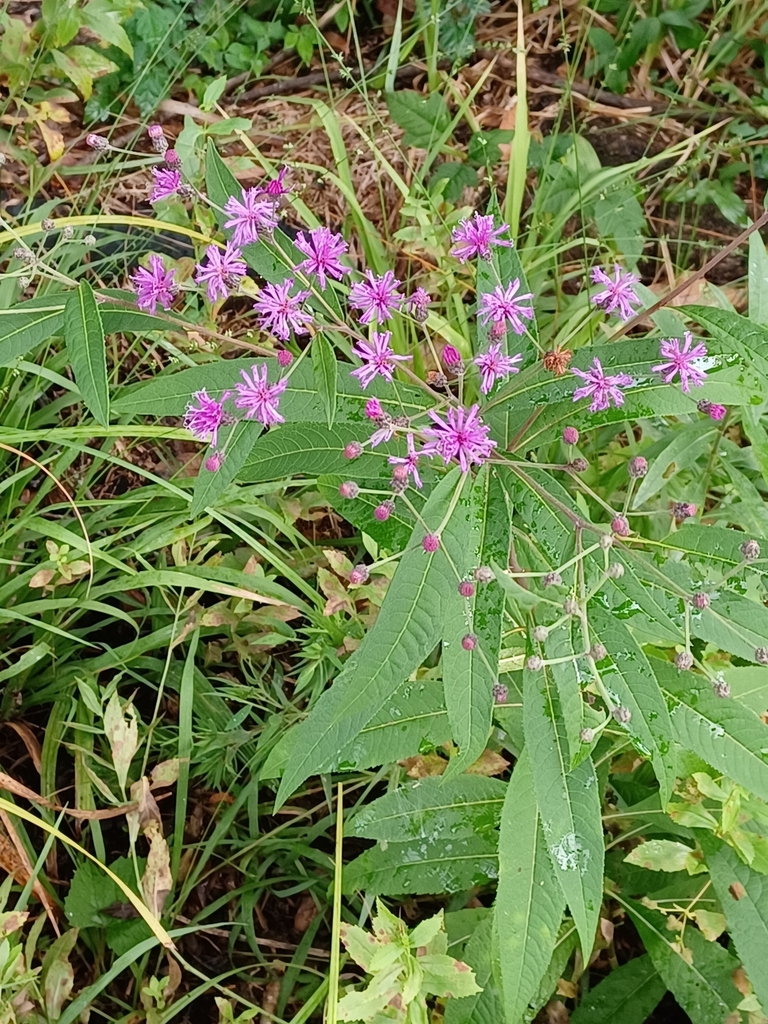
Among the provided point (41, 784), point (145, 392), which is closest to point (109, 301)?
point (145, 392)

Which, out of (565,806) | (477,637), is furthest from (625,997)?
(477,637)

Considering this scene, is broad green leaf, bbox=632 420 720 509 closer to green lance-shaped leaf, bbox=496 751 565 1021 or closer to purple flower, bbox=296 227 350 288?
green lance-shaped leaf, bbox=496 751 565 1021

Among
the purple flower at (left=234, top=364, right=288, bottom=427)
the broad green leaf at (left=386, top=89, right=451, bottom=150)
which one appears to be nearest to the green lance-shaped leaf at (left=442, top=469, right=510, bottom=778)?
the purple flower at (left=234, top=364, right=288, bottom=427)

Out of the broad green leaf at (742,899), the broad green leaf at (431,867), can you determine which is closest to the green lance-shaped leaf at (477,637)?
the broad green leaf at (431,867)

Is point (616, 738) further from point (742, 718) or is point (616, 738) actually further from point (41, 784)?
point (41, 784)

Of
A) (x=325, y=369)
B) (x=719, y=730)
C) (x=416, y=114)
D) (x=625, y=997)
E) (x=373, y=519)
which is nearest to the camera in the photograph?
(x=325, y=369)

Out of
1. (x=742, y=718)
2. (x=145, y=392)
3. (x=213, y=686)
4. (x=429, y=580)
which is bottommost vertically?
(x=213, y=686)

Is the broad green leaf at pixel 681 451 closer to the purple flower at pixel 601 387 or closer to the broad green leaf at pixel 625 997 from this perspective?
the purple flower at pixel 601 387

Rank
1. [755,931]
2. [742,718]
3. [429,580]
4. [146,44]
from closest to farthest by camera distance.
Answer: [429,580]
[742,718]
[755,931]
[146,44]

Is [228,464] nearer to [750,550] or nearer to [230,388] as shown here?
[230,388]
